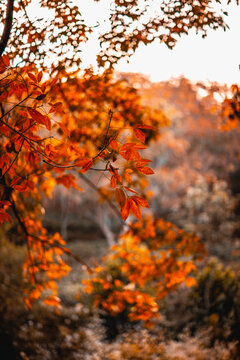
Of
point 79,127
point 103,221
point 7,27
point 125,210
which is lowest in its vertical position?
point 125,210

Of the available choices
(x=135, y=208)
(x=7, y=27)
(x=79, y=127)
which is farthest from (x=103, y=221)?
(x=135, y=208)

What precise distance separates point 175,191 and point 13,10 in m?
16.2

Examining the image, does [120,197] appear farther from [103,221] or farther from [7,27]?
[103,221]

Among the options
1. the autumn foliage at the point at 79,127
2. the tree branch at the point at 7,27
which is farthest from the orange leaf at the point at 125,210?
the tree branch at the point at 7,27

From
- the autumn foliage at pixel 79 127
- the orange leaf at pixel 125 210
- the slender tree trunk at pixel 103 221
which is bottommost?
the orange leaf at pixel 125 210

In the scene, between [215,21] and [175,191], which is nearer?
[215,21]

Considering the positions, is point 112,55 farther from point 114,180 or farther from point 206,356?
point 206,356

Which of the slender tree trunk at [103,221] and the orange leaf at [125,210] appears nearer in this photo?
the orange leaf at [125,210]

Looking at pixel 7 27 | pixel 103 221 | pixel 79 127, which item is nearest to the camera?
pixel 7 27

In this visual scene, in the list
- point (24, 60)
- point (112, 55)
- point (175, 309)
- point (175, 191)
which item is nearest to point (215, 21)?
point (112, 55)

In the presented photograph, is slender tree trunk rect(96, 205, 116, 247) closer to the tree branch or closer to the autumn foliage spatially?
the autumn foliage

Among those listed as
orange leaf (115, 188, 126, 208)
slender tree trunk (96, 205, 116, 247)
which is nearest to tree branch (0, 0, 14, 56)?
orange leaf (115, 188, 126, 208)

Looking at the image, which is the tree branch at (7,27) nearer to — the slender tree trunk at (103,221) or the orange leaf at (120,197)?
the orange leaf at (120,197)

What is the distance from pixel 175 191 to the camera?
17297mm
